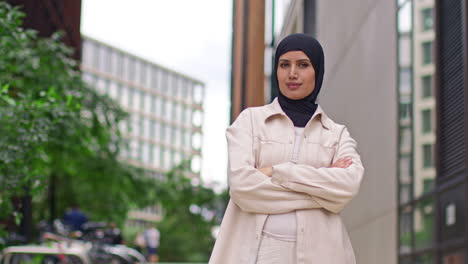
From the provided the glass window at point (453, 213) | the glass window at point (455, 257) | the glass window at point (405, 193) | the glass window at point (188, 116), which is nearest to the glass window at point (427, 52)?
the glass window at point (405, 193)

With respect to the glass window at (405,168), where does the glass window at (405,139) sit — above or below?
above

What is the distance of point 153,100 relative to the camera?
113 m

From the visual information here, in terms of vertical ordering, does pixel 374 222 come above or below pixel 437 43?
below

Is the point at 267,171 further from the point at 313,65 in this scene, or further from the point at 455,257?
the point at 455,257

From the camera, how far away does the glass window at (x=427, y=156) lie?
6.75 meters

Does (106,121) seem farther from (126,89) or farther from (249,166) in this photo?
(126,89)

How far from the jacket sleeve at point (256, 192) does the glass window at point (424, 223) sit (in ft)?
13.4

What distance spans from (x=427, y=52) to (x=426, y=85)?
10.9 inches

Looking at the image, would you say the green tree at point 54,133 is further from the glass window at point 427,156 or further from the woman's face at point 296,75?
the woman's face at point 296,75

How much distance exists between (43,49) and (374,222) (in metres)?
7.43

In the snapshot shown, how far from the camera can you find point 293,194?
9.33ft

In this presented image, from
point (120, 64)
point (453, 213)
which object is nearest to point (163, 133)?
point (120, 64)

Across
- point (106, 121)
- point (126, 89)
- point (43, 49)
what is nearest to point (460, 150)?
point (43, 49)

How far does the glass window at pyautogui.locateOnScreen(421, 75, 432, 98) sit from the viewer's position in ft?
22.5
